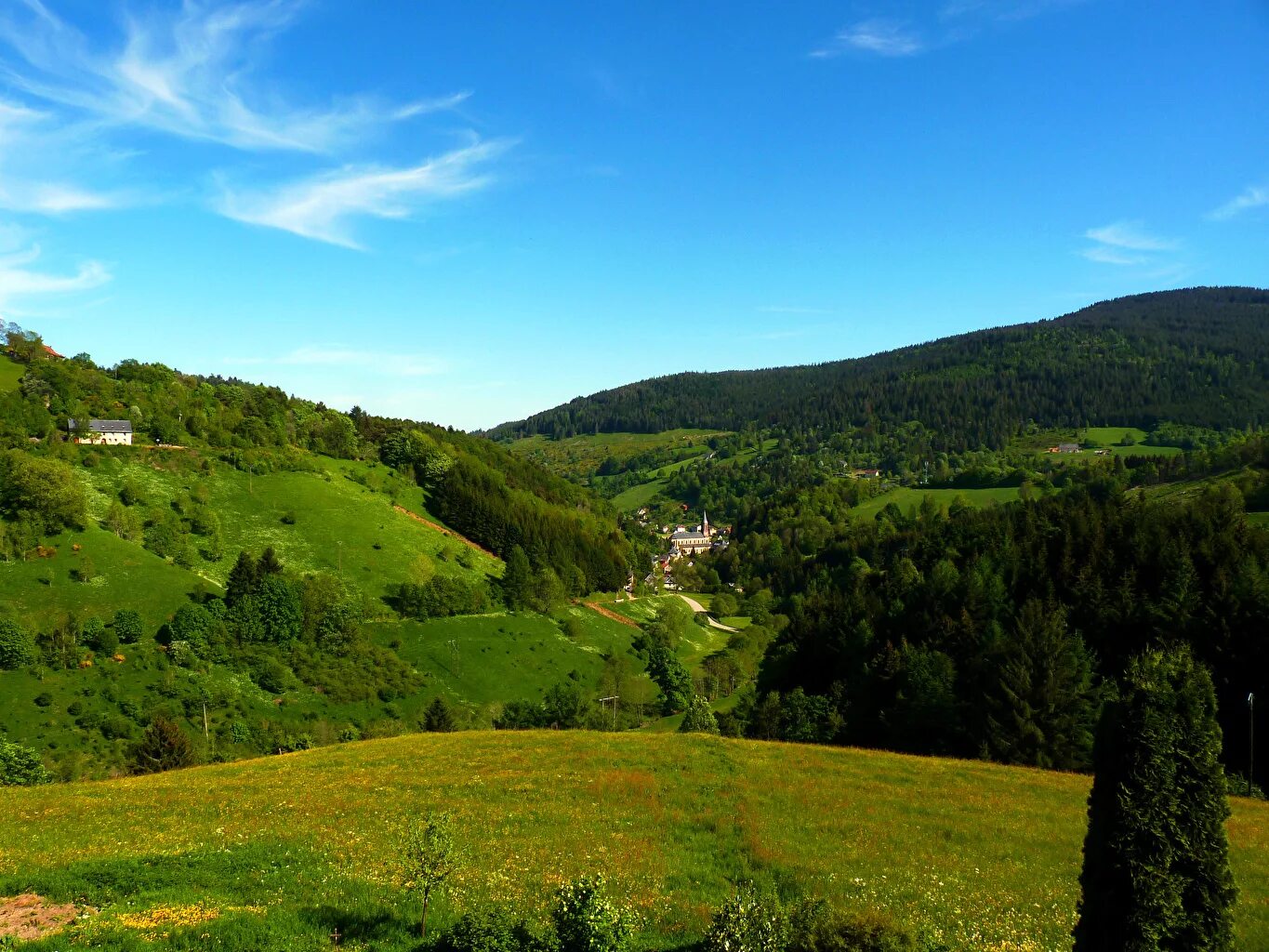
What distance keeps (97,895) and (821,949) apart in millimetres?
15597

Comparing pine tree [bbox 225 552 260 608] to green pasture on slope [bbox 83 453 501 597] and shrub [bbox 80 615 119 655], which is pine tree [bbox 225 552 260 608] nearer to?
green pasture on slope [bbox 83 453 501 597]

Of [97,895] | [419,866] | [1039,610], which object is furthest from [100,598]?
[1039,610]

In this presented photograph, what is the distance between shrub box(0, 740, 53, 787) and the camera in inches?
1670

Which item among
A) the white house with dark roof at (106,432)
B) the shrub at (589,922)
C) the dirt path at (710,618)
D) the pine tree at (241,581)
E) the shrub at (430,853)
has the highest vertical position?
the white house with dark roof at (106,432)

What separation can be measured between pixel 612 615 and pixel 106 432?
101433mm

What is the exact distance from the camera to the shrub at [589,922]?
11.1 meters

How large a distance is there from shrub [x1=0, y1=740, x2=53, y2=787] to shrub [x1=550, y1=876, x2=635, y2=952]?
4604cm

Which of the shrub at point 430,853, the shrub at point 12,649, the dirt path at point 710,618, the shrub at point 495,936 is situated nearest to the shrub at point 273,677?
the shrub at point 12,649

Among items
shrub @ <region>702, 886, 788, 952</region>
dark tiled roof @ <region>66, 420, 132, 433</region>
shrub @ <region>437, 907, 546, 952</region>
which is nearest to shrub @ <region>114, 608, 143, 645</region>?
dark tiled roof @ <region>66, 420, 132, 433</region>

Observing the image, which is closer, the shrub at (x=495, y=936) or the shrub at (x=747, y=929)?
the shrub at (x=747, y=929)

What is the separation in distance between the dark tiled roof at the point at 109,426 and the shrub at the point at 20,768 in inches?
4138

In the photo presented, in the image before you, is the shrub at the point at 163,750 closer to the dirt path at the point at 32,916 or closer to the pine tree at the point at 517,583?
the dirt path at the point at 32,916

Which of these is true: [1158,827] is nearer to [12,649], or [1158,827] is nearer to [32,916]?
[32,916]

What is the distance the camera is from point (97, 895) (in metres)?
15.7
